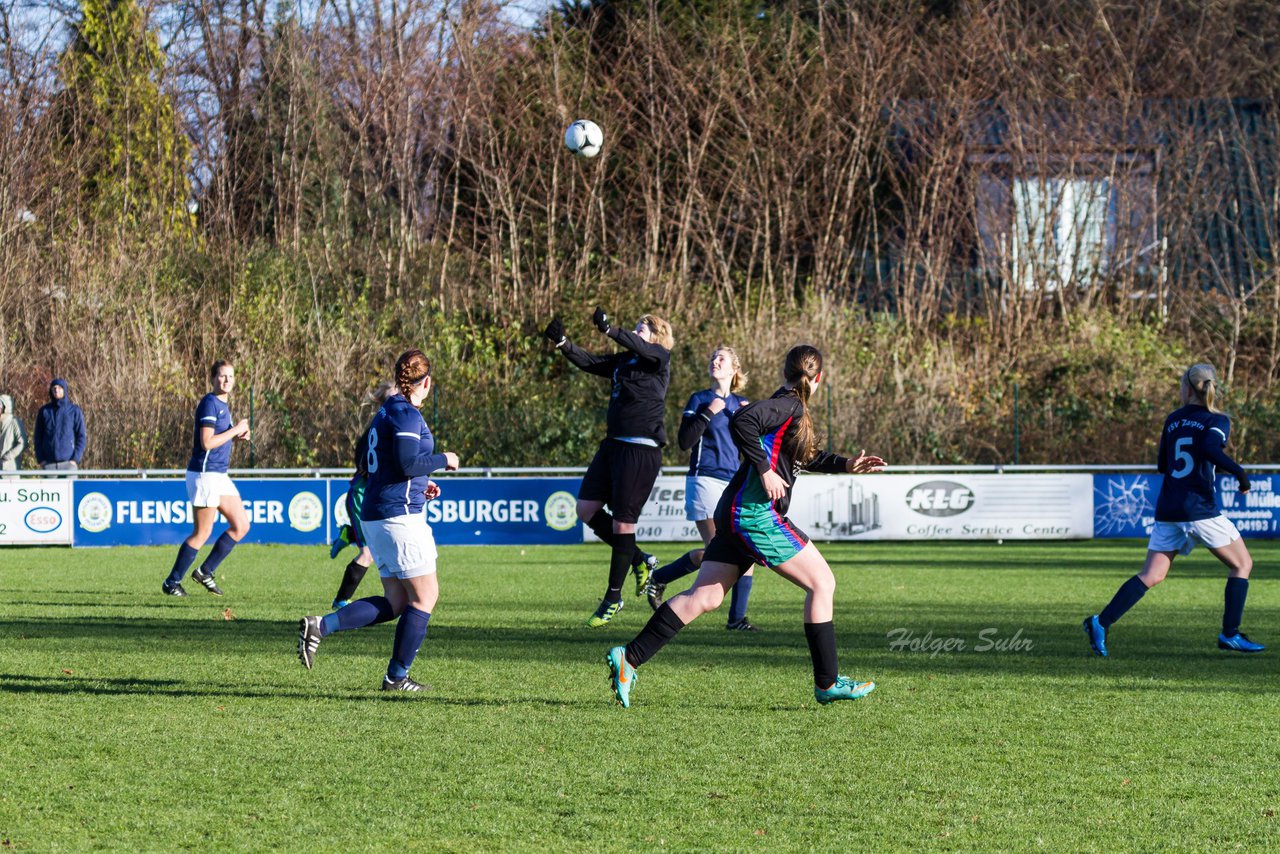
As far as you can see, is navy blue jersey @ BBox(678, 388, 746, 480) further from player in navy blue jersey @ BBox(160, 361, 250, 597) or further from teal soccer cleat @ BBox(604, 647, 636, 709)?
player in navy blue jersey @ BBox(160, 361, 250, 597)

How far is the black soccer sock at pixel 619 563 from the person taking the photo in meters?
10.6

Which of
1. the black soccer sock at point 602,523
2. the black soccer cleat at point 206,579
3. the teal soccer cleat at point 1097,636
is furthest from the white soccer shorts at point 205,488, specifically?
the teal soccer cleat at point 1097,636

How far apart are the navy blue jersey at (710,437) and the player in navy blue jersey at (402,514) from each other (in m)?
2.86

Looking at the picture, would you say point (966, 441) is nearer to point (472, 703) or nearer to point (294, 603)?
point (294, 603)

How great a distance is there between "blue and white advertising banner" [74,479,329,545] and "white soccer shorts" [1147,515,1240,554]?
13099mm

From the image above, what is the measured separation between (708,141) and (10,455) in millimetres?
16247

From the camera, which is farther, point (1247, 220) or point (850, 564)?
point (1247, 220)

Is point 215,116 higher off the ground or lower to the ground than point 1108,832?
higher

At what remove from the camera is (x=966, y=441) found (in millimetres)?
25344

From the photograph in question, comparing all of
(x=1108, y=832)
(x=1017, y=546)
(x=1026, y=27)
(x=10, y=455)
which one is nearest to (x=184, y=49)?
(x=10, y=455)

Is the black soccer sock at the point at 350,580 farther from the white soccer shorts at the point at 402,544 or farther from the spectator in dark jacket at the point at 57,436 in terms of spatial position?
the spectator in dark jacket at the point at 57,436

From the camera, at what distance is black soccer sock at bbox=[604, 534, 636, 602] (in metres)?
10.6

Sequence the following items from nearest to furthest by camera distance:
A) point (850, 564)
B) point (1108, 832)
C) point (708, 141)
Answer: point (1108, 832) → point (850, 564) → point (708, 141)

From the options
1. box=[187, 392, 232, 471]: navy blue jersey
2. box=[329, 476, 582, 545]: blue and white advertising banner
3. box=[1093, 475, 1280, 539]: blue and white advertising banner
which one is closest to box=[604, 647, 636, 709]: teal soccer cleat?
box=[187, 392, 232, 471]: navy blue jersey
